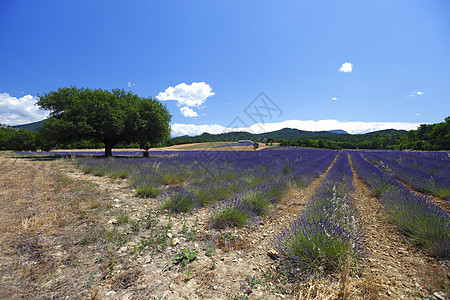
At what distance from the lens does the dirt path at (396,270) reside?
1621 millimetres

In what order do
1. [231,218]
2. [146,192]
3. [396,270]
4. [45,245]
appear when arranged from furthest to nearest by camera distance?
[146,192], [231,218], [45,245], [396,270]

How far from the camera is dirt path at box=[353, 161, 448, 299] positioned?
1.62 m

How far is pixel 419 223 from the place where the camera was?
8.32ft

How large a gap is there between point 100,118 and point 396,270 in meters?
18.8

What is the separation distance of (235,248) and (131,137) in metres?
18.1

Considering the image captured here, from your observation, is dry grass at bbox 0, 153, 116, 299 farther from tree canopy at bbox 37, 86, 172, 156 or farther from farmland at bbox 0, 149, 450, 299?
tree canopy at bbox 37, 86, 172, 156

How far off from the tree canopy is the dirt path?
681 inches

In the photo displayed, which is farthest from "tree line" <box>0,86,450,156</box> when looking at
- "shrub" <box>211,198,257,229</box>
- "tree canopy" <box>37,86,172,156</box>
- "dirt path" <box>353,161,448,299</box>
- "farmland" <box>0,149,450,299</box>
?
"dirt path" <box>353,161,448,299</box>

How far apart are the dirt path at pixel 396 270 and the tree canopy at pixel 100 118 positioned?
1729 centimetres

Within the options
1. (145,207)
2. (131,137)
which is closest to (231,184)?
(145,207)

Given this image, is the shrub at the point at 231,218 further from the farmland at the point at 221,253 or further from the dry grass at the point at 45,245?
the dry grass at the point at 45,245

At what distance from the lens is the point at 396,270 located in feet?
6.50

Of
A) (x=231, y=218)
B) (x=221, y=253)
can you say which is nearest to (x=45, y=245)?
(x=221, y=253)

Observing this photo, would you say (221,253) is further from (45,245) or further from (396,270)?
(45,245)
